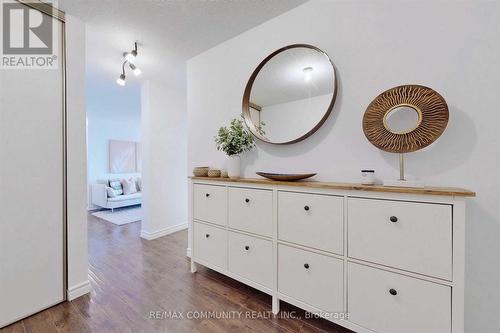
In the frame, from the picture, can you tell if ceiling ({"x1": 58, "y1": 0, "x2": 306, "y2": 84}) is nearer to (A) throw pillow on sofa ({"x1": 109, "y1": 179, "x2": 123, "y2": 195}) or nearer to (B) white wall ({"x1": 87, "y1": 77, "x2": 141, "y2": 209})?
(B) white wall ({"x1": 87, "y1": 77, "x2": 141, "y2": 209})

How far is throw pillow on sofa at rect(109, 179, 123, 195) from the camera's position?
206 inches

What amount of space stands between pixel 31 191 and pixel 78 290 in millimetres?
908

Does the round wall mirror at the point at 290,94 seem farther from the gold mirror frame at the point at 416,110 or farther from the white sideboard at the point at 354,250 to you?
the white sideboard at the point at 354,250

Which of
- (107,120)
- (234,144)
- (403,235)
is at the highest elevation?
(107,120)

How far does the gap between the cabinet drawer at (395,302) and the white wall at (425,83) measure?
0.36 metres

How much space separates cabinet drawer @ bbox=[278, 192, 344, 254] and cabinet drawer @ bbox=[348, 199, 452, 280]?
8 cm

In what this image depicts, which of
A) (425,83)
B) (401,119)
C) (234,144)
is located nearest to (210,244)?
(234,144)

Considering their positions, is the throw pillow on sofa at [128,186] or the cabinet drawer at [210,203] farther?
the throw pillow on sofa at [128,186]

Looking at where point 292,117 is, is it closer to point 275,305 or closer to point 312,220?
point 312,220

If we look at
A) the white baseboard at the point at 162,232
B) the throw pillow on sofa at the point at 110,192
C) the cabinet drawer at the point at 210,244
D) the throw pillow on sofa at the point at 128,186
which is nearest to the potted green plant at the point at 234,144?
the cabinet drawer at the point at 210,244

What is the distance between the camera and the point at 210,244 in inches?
79.8

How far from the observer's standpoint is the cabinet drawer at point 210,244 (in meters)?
1.93

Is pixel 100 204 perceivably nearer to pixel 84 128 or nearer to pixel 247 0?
pixel 84 128

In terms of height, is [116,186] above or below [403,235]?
below
